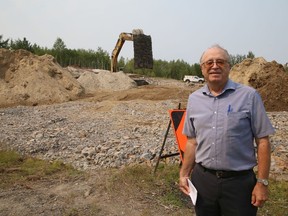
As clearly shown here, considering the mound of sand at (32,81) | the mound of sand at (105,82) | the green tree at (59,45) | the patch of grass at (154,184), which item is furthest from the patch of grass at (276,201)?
the green tree at (59,45)

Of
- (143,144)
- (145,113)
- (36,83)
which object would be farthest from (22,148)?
(36,83)

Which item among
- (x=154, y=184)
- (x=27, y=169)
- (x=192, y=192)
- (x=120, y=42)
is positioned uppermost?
(x=120, y=42)

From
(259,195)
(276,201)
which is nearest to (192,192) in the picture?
(259,195)

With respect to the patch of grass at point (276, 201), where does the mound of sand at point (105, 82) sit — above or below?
above

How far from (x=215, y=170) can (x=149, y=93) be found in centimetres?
1349

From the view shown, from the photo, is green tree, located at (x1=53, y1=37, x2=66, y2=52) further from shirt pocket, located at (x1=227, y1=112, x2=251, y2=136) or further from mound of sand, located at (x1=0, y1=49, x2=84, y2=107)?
shirt pocket, located at (x1=227, y1=112, x2=251, y2=136)

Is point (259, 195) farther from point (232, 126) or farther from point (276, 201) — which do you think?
point (276, 201)

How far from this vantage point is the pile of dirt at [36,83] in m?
16.5

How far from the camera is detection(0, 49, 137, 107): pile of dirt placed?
16484 mm

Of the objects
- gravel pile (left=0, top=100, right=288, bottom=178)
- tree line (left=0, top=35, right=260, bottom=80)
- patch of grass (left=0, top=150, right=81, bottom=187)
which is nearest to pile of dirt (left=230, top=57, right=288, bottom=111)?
gravel pile (left=0, top=100, right=288, bottom=178)

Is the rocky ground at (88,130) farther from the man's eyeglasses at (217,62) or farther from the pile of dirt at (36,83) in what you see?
the man's eyeglasses at (217,62)

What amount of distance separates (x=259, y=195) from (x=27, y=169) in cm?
463

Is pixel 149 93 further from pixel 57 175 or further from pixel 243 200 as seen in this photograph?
pixel 243 200

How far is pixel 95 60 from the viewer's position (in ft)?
136
